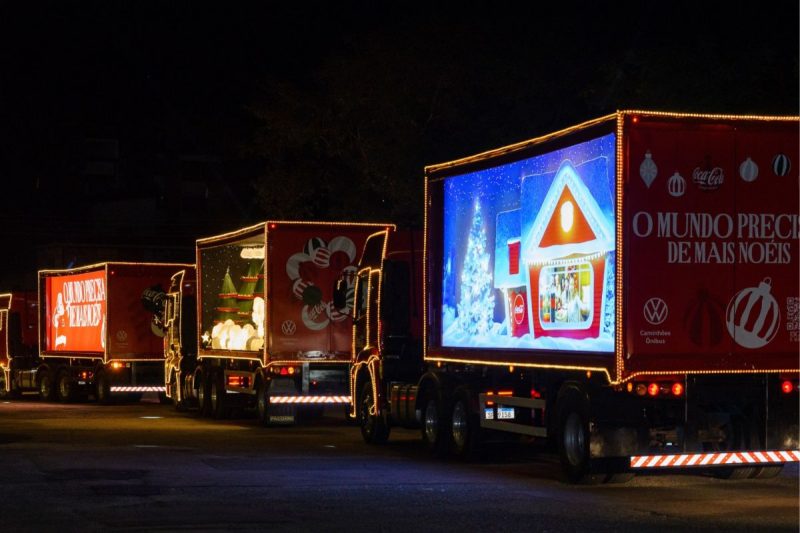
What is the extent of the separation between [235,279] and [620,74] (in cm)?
944

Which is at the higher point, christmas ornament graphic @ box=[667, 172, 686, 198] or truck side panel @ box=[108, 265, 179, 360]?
christmas ornament graphic @ box=[667, 172, 686, 198]

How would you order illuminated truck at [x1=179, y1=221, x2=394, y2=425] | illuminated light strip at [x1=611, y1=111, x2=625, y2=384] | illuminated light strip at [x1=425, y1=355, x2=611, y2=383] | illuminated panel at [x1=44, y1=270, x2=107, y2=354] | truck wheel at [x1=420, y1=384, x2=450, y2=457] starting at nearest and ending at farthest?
illuminated light strip at [x1=611, y1=111, x2=625, y2=384]
illuminated light strip at [x1=425, y1=355, x2=611, y2=383]
truck wheel at [x1=420, y1=384, x2=450, y2=457]
illuminated truck at [x1=179, y1=221, x2=394, y2=425]
illuminated panel at [x1=44, y1=270, x2=107, y2=354]

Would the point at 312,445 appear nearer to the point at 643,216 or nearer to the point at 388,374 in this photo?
the point at 388,374

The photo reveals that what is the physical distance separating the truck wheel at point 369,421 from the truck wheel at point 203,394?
8387 millimetres

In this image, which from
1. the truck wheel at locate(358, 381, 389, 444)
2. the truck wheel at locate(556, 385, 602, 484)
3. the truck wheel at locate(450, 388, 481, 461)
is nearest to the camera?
the truck wheel at locate(556, 385, 602, 484)

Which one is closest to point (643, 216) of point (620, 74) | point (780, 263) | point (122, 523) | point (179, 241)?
point (780, 263)

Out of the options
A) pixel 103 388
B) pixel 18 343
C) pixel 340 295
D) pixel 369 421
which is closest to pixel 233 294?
pixel 340 295

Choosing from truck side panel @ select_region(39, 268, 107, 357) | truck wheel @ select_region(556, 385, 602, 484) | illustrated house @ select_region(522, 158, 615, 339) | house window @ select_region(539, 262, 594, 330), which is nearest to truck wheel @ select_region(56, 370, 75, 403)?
truck side panel @ select_region(39, 268, 107, 357)

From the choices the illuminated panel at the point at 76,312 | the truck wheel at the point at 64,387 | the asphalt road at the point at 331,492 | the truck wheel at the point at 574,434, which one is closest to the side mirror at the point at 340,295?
the asphalt road at the point at 331,492

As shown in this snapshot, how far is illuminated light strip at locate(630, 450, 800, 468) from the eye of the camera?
1584 centimetres

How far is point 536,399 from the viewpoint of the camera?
59.1 feet

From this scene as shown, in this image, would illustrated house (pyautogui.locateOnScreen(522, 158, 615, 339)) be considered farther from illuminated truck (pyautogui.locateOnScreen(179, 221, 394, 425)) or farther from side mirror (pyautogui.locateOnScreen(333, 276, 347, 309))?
illuminated truck (pyautogui.locateOnScreen(179, 221, 394, 425))

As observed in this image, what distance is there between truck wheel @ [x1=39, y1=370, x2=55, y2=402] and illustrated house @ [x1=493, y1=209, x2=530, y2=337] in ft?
87.0

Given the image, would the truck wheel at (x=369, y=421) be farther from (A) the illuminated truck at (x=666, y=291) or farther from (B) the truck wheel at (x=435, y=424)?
(A) the illuminated truck at (x=666, y=291)
